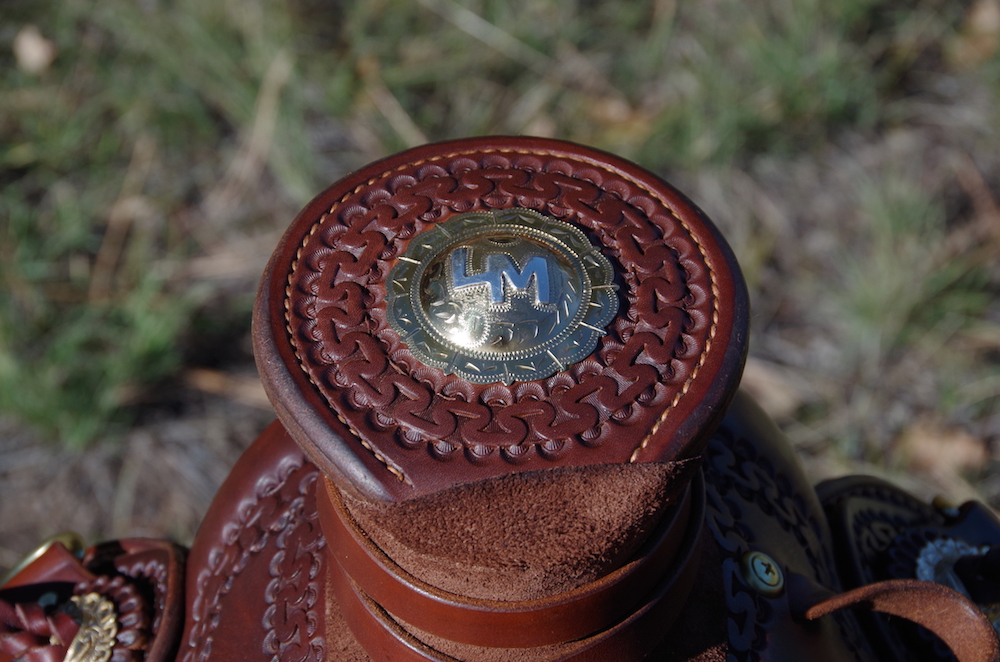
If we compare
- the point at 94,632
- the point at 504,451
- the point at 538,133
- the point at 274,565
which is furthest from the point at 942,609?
the point at 538,133

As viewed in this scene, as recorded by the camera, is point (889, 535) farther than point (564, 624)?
Yes

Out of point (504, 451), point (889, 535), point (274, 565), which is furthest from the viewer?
point (889, 535)

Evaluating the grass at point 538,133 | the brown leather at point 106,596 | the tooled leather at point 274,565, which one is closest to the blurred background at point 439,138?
the grass at point 538,133

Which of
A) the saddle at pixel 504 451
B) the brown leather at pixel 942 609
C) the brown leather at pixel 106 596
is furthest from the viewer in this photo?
the brown leather at pixel 106 596

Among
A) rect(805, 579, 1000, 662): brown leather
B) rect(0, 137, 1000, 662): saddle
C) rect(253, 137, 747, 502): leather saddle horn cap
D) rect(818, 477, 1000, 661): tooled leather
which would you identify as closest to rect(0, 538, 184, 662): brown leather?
rect(0, 137, 1000, 662): saddle

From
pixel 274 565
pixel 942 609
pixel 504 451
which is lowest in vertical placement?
pixel 274 565

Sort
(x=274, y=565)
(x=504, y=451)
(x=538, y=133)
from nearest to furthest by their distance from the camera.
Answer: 1. (x=504, y=451)
2. (x=274, y=565)
3. (x=538, y=133)

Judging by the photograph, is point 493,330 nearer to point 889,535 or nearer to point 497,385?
point 497,385

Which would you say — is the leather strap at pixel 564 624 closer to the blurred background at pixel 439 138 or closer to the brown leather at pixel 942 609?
the brown leather at pixel 942 609

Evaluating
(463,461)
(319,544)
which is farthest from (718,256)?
(319,544)
